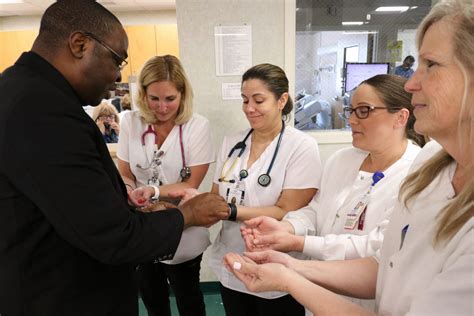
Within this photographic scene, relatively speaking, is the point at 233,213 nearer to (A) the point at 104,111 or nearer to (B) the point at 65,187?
(B) the point at 65,187

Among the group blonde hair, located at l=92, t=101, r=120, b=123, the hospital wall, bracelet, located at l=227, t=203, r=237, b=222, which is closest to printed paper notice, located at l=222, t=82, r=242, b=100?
the hospital wall

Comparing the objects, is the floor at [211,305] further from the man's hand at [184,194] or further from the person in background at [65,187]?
the person in background at [65,187]

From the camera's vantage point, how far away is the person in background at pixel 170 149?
1.90 meters

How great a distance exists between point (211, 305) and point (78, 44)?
2.34 meters

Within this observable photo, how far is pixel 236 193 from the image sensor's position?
1694mm

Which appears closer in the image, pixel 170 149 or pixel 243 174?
pixel 243 174

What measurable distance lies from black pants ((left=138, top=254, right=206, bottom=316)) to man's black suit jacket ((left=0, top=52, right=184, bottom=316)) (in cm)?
82

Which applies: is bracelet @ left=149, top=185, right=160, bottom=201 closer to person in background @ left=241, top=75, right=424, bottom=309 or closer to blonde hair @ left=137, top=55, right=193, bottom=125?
blonde hair @ left=137, top=55, right=193, bottom=125

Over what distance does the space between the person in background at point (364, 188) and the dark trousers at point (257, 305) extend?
0.33 metres

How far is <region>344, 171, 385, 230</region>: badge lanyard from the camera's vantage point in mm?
1351

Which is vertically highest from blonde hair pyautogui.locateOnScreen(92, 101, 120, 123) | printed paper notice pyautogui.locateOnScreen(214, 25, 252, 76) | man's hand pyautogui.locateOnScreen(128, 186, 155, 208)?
printed paper notice pyautogui.locateOnScreen(214, 25, 252, 76)

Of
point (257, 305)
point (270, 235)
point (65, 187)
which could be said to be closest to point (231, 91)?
point (270, 235)

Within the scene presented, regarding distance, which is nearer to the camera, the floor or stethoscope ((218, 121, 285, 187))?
stethoscope ((218, 121, 285, 187))

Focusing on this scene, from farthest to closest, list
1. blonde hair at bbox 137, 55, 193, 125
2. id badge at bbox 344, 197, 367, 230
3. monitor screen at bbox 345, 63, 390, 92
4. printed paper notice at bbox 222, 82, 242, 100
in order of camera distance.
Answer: monitor screen at bbox 345, 63, 390, 92 → printed paper notice at bbox 222, 82, 242, 100 → blonde hair at bbox 137, 55, 193, 125 → id badge at bbox 344, 197, 367, 230
